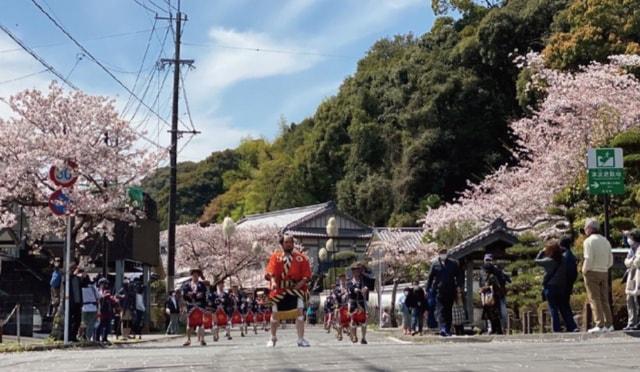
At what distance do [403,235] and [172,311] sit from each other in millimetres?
25978

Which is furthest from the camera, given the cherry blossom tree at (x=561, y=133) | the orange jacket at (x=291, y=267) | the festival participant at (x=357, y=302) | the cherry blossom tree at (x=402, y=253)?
the cherry blossom tree at (x=402, y=253)

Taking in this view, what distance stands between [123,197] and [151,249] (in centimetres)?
1042

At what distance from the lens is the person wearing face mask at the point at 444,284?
17688 millimetres

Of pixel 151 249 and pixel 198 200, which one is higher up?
pixel 198 200

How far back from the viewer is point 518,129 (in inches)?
1515

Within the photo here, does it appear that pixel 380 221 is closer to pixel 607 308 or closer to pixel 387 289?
pixel 387 289

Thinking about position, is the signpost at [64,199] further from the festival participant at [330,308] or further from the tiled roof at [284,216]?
the tiled roof at [284,216]

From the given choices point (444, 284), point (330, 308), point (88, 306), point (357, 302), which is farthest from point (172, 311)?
point (444, 284)

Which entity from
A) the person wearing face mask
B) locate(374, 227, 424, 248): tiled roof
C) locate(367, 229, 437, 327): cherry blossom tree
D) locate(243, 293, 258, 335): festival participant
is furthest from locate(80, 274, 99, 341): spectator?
locate(374, 227, 424, 248): tiled roof

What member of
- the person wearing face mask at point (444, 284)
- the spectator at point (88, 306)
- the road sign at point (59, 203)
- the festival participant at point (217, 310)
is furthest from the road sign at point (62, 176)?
the person wearing face mask at point (444, 284)

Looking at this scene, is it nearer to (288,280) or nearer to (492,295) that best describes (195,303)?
(288,280)

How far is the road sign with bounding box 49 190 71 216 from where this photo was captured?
1758 cm

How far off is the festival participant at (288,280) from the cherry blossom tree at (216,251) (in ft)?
159

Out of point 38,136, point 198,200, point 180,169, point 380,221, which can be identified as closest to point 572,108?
point 38,136
